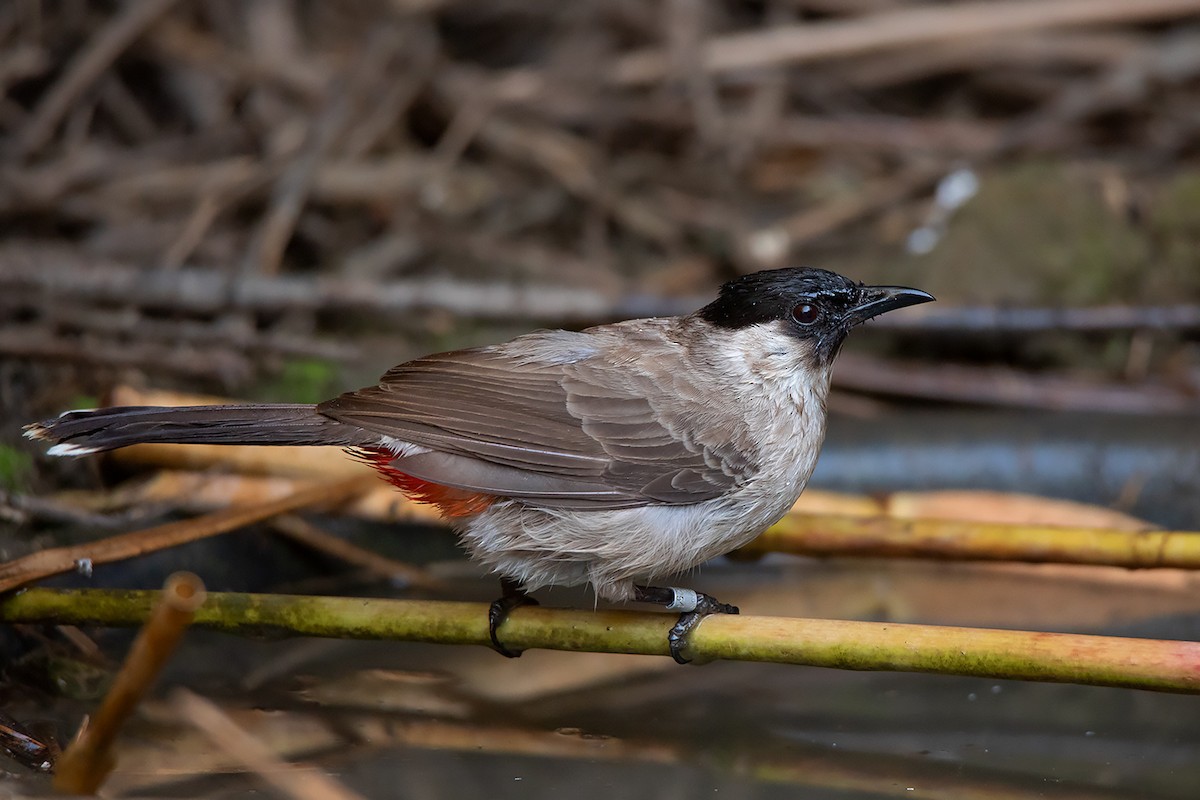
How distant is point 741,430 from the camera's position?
8.70 ft

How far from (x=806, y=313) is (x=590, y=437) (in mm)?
583

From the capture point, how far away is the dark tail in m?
2.36

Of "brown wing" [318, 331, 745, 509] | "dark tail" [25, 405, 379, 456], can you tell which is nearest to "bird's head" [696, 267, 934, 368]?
"brown wing" [318, 331, 745, 509]

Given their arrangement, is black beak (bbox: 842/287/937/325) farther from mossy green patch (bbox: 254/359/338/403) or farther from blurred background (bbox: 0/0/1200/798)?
mossy green patch (bbox: 254/359/338/403)

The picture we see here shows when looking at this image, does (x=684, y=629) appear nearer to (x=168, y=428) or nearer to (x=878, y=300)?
(x=878, y=300)

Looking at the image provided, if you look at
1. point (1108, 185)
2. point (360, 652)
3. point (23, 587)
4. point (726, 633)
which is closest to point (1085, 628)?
point (726, 633)

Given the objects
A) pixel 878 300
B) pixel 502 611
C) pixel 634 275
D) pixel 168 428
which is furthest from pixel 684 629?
pixel 634 275

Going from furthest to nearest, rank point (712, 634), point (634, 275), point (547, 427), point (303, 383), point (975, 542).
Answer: point (634, 275)
point (303, 383)
point (975, 542)
point (547, 427)
point (712, 634)

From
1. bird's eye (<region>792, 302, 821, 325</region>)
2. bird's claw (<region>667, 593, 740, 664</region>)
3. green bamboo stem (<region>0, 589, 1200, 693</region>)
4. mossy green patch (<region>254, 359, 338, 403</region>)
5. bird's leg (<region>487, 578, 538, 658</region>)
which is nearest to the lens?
green bamboo stem (<region>0, 589, 1200, 693</region>)

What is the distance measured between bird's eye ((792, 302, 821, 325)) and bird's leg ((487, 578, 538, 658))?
0.85m

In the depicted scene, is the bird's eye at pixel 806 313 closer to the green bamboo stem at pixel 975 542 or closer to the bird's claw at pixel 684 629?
the green bamboo stem at pixel 975 542

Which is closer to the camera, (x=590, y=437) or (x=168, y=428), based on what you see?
(x=168, y=428)

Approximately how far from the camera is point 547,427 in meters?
2.61

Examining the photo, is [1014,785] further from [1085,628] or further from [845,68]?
[845,68]
